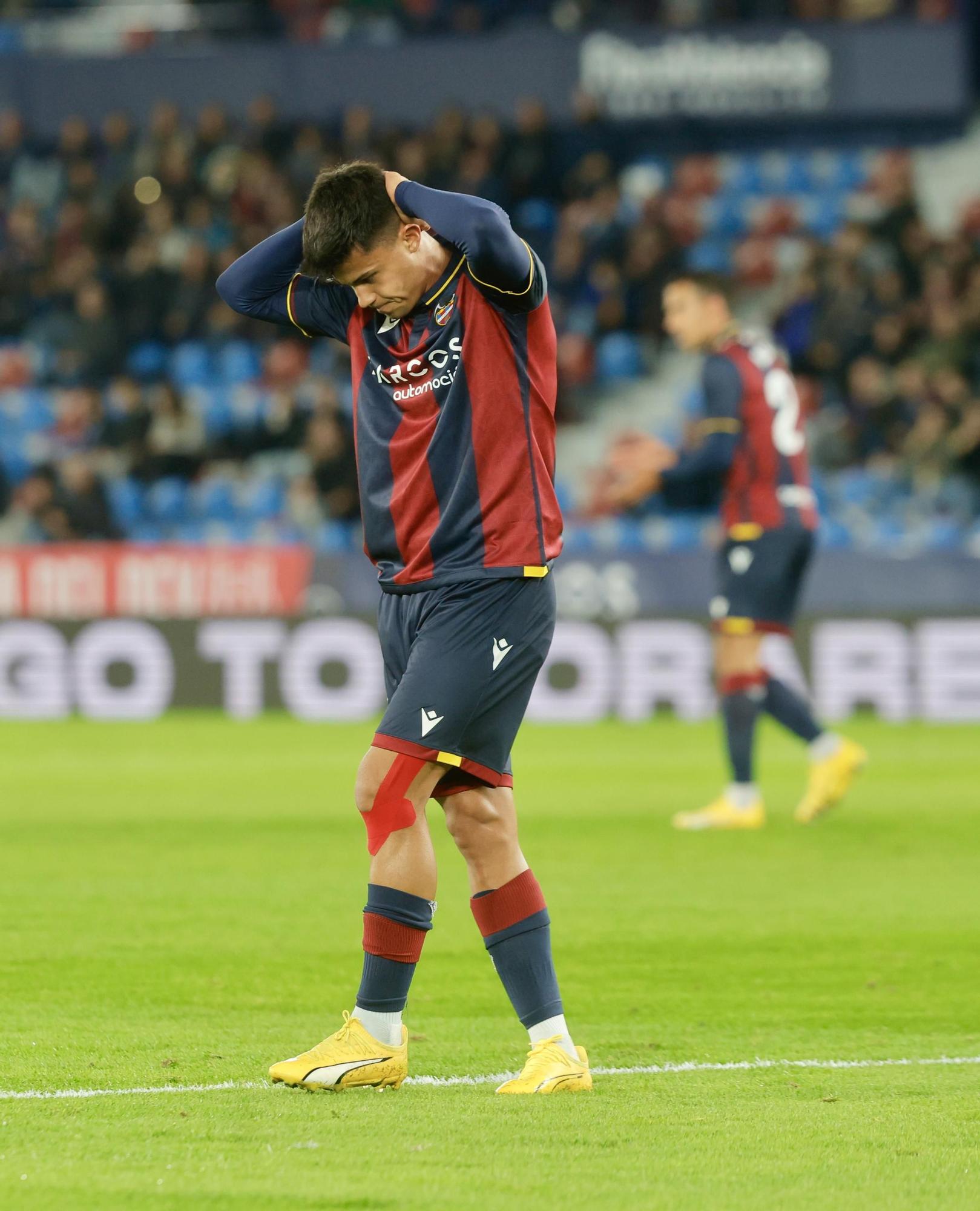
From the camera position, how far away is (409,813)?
164 inches

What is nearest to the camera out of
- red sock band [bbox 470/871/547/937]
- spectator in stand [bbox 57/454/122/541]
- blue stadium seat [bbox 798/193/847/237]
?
red sock band [bbox 470/871/547/937]

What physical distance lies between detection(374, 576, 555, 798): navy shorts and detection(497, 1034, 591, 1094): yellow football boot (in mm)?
575

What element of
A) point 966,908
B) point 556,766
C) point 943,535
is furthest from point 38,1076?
point 943,535

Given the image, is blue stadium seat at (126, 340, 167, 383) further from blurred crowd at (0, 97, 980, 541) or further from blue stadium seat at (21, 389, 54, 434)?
blue stadium seat at (21, 389, 54, 434)

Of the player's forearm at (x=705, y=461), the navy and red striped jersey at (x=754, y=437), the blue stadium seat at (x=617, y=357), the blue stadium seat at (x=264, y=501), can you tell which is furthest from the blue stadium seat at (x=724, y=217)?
the player's forearm at (x=705, y=461)

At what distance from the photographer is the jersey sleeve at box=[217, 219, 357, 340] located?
15.0ft

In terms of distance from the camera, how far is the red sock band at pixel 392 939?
4.19 metres

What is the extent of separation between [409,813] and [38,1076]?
37.8 inches

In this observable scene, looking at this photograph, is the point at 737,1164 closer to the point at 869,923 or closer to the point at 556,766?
the point at 869,923

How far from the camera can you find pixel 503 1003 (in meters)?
5.29

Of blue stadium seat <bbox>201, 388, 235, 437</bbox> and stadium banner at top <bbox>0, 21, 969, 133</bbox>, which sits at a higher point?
stadium banner at top <bbox>0, 21, 969, 133</bbox>

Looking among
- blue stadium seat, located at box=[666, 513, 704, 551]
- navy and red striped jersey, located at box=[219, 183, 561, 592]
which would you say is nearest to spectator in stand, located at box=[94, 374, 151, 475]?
blue stadium seat, located at box=[666, 513, 704, 551]

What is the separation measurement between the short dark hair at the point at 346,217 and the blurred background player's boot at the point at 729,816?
5.32 m

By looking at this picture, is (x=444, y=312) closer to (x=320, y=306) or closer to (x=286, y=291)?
(x=320, y=306)
